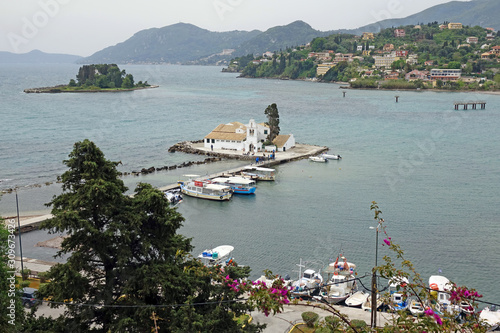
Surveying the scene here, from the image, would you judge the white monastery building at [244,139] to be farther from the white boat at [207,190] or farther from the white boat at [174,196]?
the white boat at [174,196]

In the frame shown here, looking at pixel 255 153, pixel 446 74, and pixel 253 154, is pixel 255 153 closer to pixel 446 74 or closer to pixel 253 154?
pixel 253 154

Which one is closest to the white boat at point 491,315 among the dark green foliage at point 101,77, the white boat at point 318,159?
the white boat at point 318,159

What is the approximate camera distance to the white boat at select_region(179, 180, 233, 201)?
91.2ft

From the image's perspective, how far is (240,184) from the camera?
29.1 metres

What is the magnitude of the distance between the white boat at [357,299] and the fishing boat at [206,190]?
13.0 m

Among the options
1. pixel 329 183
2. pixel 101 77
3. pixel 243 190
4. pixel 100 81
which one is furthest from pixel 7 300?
pixel 101 77

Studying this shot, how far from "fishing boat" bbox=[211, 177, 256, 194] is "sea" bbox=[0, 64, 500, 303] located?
72 cm

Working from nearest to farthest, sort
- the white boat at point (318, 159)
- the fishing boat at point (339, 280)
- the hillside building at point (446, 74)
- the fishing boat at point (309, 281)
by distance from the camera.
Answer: the fishing boat at point (339, 280), the fishing boat at point (309, 281), the white boat at point (318, 159), the hillside building at point (446, 74)

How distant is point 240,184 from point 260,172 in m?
3.89

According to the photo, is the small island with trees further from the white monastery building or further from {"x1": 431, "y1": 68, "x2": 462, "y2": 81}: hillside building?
{"x1": 431, "y1": 68, "x2": 462, "y2": 81}: hillside building

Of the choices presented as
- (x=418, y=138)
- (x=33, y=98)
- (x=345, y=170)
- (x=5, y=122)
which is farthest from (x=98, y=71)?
(x=345, y=170)

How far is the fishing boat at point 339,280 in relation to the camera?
15812 millimetres

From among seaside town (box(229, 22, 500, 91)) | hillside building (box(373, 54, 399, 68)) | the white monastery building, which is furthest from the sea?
hillside building (box(373, 54, 399, 68))

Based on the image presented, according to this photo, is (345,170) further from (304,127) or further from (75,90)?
(75,90)
